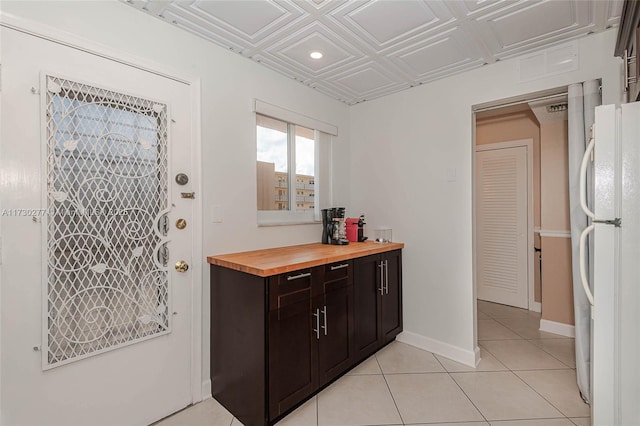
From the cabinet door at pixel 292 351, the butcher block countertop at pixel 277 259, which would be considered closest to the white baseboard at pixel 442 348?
the butcher block countertop at pixel 277 259

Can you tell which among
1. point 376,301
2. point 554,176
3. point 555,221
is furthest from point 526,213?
point 376,301

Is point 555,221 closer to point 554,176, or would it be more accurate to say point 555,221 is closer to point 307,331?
point 554,176

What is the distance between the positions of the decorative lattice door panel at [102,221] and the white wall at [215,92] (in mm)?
294

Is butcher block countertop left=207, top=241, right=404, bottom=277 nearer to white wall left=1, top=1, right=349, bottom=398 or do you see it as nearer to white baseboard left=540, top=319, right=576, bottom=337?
white wall left=1, top=1, right=349, bottom=398

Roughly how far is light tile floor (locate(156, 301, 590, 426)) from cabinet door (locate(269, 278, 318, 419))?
0.63ft

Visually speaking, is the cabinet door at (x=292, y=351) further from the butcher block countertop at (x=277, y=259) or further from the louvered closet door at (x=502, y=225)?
the louvered closet door at (x=502, y=225)

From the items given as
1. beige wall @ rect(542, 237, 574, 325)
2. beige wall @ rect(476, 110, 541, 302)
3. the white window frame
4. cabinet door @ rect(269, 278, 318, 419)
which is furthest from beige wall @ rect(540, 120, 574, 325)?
cabinet door @ rect(269, 278, 318, 419)

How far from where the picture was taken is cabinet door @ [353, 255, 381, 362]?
2451mm

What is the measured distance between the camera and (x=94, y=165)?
5.47 feet

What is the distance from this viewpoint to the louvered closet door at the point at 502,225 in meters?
3.93

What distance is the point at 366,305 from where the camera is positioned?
2557mm

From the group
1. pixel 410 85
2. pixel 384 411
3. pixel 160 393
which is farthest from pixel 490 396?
pixel 410 85

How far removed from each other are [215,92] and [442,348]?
2.94 metres

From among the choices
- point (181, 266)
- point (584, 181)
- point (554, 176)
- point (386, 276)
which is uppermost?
point (554, 176)
